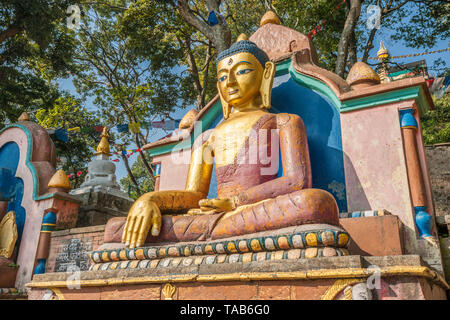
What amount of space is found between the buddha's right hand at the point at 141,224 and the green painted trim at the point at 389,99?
2.26 metres

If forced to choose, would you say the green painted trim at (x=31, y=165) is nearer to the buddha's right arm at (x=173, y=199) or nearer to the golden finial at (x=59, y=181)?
the golden finial at (x=59, y=181)

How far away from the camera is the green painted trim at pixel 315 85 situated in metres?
4.26

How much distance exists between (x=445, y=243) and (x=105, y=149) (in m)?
6.57

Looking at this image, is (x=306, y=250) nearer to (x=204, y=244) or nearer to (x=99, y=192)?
(x=204, y=244)

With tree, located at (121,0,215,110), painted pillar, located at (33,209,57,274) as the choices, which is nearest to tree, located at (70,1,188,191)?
tree, located at (121,0,215,110)

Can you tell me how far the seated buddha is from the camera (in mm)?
2828

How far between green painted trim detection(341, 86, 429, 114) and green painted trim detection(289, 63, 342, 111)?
0.13 metres

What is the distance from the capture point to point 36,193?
6.24 m

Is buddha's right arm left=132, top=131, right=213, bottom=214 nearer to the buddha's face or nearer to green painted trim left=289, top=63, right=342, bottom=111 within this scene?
the buddha's face

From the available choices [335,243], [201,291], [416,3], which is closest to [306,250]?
[335,243]

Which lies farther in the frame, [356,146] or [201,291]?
[356,146]

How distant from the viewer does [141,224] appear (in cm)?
331

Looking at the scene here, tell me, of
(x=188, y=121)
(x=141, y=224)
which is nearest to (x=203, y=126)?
(x=188, y=121)

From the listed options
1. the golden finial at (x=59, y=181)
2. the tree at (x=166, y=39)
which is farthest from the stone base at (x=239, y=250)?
the tree at (x=166, y=39)
